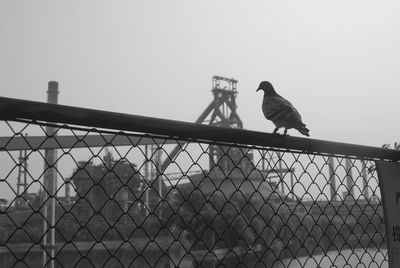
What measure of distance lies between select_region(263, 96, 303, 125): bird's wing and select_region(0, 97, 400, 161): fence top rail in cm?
62

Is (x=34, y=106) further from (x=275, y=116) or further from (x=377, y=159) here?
(x=275, y=116)

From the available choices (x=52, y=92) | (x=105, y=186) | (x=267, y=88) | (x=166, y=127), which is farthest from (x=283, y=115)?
(x=52, y=92)

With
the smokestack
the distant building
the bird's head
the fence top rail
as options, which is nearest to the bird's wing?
the bird's head

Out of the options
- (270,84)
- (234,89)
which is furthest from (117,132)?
(234,89)

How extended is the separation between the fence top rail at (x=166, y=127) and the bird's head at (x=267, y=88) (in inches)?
50.4

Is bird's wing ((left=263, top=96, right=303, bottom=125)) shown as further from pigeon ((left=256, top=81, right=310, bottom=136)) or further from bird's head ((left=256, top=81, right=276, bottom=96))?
bird's head ((left=256, top=81, right=276, bottom=96))

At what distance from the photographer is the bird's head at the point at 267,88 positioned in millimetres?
3005

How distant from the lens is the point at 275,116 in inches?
94.5

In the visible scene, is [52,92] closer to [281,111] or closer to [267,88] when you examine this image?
[267,88]

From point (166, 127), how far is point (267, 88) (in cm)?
197

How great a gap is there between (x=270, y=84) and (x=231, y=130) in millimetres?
1813

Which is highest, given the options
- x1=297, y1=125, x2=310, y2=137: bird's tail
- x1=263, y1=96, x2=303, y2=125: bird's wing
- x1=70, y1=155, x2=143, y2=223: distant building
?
x1=263, y1=96, x2=303, y2=125: bird's wing

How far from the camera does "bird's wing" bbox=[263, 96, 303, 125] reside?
2340mm

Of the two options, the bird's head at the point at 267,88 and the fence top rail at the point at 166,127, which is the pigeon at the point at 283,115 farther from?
the fence top rail at the point at 166,127
